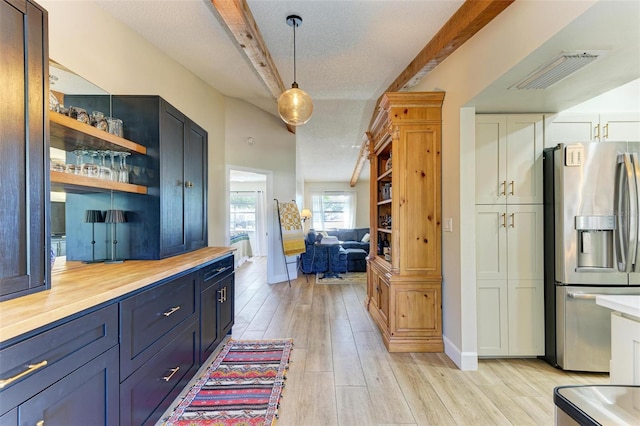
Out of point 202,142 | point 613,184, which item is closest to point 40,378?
point 202,142

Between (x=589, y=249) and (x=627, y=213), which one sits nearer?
(x=627, y=213)

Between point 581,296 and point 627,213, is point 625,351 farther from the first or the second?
point 627,213

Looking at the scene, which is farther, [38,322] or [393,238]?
[393,238]

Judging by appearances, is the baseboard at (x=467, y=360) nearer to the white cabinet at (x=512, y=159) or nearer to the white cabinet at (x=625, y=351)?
the white cabinet at (x=625, y=351)

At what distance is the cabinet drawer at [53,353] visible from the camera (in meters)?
0.86

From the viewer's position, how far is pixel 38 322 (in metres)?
0.92

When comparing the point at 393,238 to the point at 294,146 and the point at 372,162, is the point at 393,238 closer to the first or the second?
the point at 372,162

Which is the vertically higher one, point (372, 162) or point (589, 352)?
point (372, 162)

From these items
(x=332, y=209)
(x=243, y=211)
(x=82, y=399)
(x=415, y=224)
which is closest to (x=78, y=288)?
(x=82, y=399)

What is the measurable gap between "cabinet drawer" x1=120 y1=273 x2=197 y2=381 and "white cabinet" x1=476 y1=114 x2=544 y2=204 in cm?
249

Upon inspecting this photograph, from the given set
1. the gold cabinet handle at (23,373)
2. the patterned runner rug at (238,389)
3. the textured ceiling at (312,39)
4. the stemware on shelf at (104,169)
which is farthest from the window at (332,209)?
the gold cabinet handle at (23,373)

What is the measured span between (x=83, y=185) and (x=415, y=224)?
254 cm

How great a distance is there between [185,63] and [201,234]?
1.94m

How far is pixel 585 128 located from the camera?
8.15 ft
